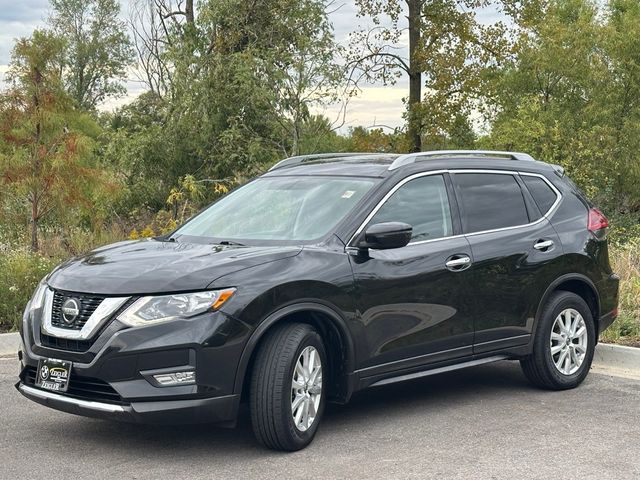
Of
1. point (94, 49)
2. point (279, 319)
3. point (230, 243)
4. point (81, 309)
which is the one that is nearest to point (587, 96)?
point (230, 243)

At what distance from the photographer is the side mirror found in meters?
5.80

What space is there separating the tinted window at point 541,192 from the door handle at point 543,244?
0.30m

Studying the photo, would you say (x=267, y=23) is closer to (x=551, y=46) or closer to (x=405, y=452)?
(x=551, y=46)

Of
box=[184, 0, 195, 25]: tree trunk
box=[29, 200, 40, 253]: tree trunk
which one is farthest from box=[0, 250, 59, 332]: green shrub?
box=[184, 0, 195, 25]: tree trunk

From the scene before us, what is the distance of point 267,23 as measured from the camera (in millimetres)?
26953

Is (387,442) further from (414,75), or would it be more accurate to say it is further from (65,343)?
(414,75)

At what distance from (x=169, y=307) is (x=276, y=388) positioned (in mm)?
762

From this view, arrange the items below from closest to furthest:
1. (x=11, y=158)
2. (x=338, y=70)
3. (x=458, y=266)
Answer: (x=458, y=266) → (x=11, y=158) → (x=338, y=70)

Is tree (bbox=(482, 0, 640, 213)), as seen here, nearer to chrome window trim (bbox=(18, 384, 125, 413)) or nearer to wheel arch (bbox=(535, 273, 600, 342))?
wheel arch (bbox=(535, 273, 600, 342))

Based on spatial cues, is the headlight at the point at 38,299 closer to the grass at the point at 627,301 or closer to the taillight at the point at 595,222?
the taillight at the point at 595,222

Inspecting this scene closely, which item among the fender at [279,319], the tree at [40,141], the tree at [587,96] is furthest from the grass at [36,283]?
the tree at [587,96]

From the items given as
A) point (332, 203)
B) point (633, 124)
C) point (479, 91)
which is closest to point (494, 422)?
point (332, 203)

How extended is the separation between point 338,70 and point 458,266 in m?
18.3

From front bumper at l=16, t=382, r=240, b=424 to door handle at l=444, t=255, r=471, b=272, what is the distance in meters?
1.90
